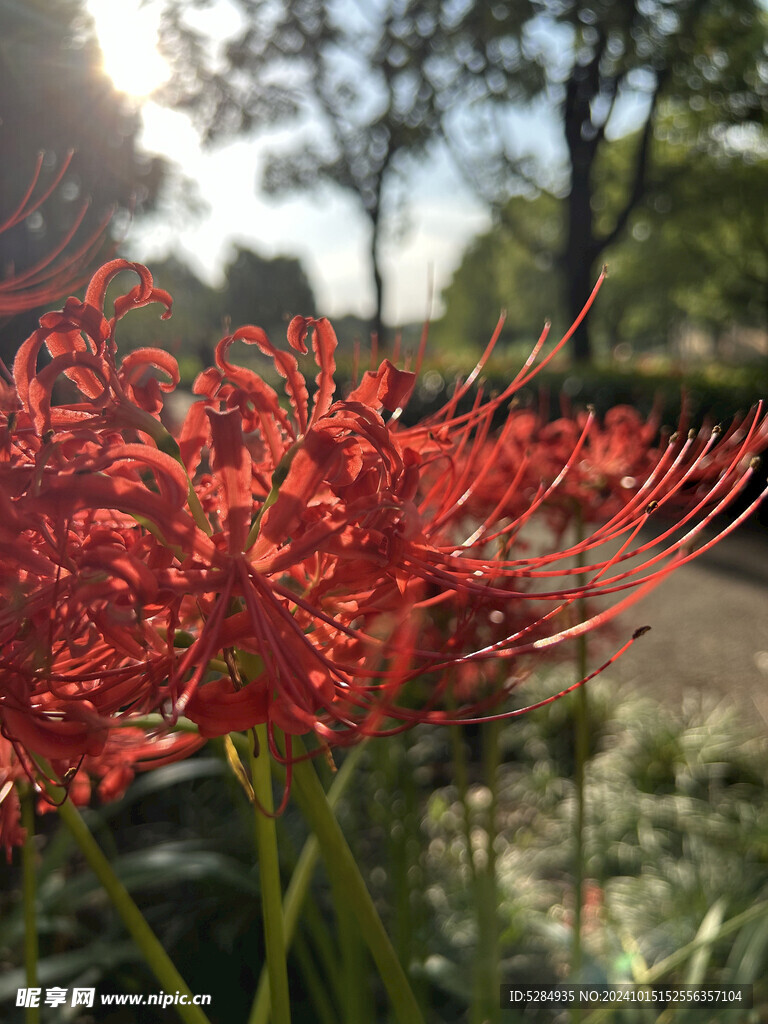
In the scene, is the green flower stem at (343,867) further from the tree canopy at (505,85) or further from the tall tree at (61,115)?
the tree canopy at (505,85)

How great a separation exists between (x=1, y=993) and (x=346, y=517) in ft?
5.03

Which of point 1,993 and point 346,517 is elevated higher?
point 346,517

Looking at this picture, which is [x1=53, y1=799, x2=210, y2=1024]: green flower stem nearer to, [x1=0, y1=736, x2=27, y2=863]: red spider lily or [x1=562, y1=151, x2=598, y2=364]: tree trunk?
[x1=0, y1=736, x2=27, y2=863]: red spider lily

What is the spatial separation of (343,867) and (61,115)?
20.7 ft

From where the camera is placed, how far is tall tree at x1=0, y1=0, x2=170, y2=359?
3527mm

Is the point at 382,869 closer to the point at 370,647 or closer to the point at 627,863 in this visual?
the point at 627,863

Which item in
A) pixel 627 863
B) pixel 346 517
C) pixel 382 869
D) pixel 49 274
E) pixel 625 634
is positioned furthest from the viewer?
pixel 625 634

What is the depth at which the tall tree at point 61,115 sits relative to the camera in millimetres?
3527

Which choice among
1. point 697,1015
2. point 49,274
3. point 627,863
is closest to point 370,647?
point 49,274

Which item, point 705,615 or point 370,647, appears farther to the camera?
point 705,615

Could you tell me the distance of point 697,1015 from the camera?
1634 mm

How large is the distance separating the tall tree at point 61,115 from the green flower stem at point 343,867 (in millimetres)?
2880

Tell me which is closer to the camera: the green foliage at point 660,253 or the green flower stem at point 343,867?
the green flower stem at point 343,867

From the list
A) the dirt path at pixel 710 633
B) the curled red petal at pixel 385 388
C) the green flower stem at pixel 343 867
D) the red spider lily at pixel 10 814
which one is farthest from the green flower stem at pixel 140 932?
the dirt path at pixel 710 633
